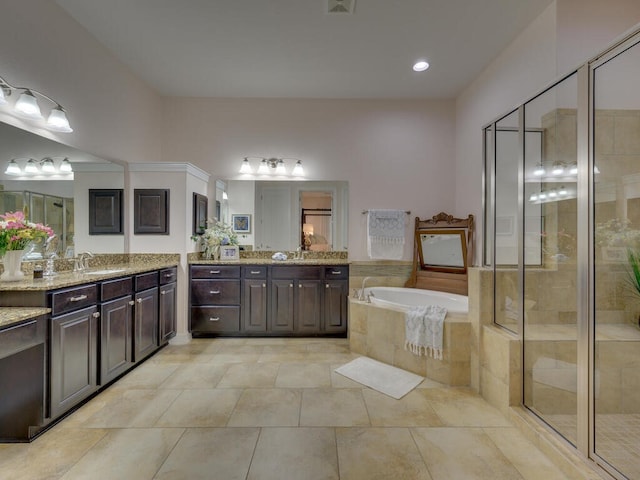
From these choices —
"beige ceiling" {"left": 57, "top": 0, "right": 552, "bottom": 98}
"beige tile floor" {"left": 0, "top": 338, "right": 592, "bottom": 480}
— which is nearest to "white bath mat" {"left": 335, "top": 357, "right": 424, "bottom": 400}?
"beige tile floor" {"left": 0, "top": 338, "right": 592, "bottom": 480}

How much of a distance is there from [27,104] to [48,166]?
1.59ft

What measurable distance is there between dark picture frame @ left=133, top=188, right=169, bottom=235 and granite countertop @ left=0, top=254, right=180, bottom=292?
12.6 inches

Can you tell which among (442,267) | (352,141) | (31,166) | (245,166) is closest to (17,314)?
(31,166)

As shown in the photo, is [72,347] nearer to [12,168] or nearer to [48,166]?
[12,168]

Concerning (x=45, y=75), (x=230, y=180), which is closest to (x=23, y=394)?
(x=45, y=75)

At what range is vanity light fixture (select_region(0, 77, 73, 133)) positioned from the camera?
6.82 feet

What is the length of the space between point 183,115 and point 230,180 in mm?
1066

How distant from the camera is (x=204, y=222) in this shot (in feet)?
13.1

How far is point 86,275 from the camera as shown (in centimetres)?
240

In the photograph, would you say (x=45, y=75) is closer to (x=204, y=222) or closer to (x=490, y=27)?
(x=204, y=222)

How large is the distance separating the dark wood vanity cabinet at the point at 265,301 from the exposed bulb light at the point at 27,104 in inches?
77.9

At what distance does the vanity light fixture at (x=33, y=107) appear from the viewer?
6.82 ft

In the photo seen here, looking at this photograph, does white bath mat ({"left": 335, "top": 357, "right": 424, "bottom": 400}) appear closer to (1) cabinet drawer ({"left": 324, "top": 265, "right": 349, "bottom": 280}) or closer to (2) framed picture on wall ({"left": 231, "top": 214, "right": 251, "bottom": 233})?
(1) cabinet drawer ({"left": 324, "top": 265, "right": 349, "bottom": 280})

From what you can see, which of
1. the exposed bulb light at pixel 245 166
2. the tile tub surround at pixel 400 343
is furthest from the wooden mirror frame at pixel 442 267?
the exposed bulb light at pixel 245 166
